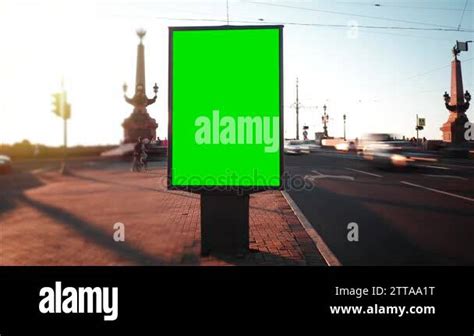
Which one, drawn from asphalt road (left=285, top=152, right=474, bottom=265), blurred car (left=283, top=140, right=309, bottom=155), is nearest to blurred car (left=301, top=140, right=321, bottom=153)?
blurred car (left=283, top=140, right=309, bottom=155)

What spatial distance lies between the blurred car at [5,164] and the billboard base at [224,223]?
2.89 m

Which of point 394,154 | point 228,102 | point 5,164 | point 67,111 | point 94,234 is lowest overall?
point 94,234

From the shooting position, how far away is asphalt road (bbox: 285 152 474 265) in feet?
16.6

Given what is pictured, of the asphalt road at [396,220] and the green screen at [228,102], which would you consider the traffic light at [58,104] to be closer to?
the green screen at [228,102]

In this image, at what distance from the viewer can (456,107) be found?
109ft

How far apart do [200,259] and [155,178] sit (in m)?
9.53

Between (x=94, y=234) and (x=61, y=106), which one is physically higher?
(x=61, y=106)

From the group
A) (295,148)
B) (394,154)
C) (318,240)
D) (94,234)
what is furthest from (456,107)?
(94,234)

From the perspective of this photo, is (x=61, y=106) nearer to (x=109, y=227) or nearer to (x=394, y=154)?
(x=109, y=227)

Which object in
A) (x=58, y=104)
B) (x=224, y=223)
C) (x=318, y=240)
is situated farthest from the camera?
(x=318, y=240)
